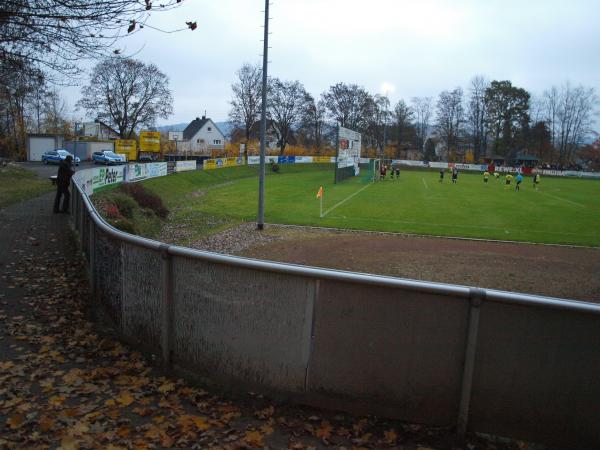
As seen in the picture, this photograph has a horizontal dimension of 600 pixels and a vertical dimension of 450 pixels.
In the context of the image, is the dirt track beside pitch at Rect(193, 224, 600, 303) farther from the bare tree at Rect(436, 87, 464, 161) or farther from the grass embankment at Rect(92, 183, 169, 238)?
the bare tree at Rect(436, 87, 464, 161)

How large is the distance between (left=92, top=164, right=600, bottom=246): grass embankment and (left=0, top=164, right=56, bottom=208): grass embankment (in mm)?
6001

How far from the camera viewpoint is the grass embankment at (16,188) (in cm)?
2136

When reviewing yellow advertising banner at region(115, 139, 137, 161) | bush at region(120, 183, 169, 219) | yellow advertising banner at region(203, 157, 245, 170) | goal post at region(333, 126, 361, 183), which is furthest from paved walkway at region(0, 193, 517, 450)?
yellow advertising banner at region(115, 139, 137, 161)

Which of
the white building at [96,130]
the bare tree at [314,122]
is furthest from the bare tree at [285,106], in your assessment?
the white building at [96,130]

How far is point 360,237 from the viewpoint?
72.7ft

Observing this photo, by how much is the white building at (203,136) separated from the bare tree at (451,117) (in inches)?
2132

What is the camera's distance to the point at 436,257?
17984 millimetres

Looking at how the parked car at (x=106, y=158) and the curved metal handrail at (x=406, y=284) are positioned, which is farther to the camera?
the parked car at (x=106, y=158)

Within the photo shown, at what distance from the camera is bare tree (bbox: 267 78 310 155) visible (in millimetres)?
103688

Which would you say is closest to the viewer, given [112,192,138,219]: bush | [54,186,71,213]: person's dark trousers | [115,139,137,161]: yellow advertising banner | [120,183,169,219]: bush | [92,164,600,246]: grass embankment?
[54,186,71,213]: person's dark trousers

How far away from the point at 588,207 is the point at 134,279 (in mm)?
37775

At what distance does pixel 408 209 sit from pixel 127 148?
155 ft

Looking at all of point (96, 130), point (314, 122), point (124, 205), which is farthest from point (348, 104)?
point (124, 205)

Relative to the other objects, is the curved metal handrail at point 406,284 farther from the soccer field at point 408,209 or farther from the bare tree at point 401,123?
the bare tree at point 401,123
